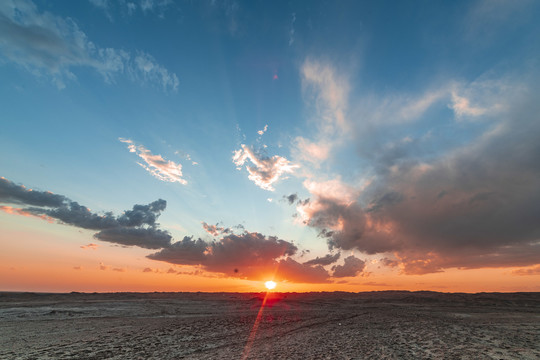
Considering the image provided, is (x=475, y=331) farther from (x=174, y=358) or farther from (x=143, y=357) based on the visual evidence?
(x=143, y=357)

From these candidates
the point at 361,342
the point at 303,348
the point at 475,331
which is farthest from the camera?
the point at 475,331

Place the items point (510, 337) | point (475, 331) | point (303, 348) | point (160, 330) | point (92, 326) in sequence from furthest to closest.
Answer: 1. point (92, 326)
2. point (160, 330)
3. point (475, 331)
4. point (510, 337)
5. point (303, 348)

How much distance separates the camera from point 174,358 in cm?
1614

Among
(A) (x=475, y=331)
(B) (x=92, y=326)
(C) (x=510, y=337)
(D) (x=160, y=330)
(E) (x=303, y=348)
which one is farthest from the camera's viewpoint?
(B) (x=92, y=326)

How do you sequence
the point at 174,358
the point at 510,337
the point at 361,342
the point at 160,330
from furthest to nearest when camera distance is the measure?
the point at 160,330
the point at 510,337
the point at 361,342
the point at 174,358

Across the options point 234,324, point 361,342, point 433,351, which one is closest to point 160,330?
point 234,324

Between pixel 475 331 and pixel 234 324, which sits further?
pixel 234 324

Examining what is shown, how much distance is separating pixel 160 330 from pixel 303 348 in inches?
583

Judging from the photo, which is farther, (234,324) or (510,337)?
(234,324)

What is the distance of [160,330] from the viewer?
2536 cm

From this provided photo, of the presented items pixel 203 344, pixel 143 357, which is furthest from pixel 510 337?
pixel 143 357

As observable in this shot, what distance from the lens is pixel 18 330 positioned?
26.2m

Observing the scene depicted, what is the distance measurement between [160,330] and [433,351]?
22.5 m

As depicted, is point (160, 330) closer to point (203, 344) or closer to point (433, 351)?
point (203, 344)
